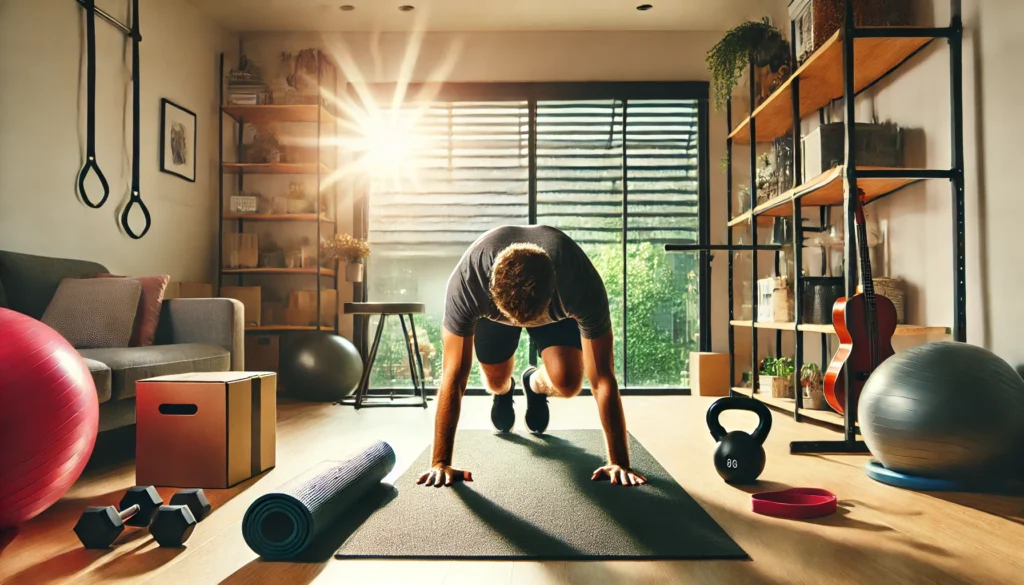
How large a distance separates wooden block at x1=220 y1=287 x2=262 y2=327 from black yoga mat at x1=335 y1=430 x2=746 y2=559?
2614mm

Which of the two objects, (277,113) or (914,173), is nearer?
(914,173)

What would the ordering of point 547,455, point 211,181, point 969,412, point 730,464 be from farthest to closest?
point 211,181, point 547,455, point 730,464, point 969,412

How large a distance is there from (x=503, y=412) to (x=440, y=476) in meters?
1.07

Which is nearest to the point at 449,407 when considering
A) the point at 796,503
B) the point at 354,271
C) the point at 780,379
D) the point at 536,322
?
the point at 536,322

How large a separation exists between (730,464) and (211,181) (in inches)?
168

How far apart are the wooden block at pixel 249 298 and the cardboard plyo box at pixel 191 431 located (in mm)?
2513

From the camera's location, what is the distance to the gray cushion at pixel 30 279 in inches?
112

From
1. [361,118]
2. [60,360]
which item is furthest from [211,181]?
[60,360]

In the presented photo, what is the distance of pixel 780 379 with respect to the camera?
4.05 m

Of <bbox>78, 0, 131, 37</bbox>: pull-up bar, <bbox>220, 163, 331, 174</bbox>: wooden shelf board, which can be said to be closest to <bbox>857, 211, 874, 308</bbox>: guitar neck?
<bbox>220, 163, 331, 174</bbox>: wooden shelf board

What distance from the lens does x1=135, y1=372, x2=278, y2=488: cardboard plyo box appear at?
2.22 metres

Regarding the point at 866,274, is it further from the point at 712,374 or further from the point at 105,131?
the point at 105,131

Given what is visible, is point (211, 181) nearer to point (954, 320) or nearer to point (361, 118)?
point (361, 118)

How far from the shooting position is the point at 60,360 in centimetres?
179
